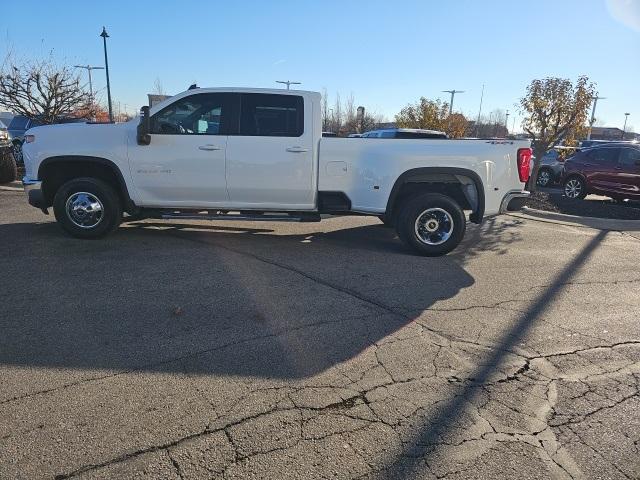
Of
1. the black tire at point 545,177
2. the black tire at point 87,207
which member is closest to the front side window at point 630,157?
the black tire at point 545,177

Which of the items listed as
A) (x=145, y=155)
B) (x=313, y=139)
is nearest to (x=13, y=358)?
(x=145, y=155)

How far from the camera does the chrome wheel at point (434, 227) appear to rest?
6.47 meters

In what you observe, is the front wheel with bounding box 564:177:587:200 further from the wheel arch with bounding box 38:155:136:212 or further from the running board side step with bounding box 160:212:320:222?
the wheel arch with bounding box 38:155:136:212

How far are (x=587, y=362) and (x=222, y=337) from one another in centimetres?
285

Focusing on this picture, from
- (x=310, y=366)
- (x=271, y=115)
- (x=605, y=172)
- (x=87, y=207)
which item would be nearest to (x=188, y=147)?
(x=271, y=115)

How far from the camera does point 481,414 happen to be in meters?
2.94

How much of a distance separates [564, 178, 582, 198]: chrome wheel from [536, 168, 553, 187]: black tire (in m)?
3.44

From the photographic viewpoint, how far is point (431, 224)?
6.54m

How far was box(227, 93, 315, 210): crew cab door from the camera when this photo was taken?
6340 mm

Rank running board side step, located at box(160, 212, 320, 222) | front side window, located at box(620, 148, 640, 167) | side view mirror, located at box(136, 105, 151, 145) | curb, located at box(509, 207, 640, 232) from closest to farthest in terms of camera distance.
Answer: side view mirror, located at box(136, 105, 151, 145), running board side step, located at box(160, 212, 320, 222), curb, located at box(509, 207, 640, 232), front side window, located at box(620, 148, 640, 167)

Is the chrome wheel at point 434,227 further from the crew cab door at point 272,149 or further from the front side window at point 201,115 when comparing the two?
the front side window at point 201,115

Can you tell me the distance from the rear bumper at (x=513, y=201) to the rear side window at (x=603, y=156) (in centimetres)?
839

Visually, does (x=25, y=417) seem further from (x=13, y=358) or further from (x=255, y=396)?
(x=255, y=396)

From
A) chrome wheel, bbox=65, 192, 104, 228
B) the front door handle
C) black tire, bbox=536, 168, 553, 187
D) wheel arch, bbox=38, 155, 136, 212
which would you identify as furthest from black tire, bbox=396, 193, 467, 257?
black tire, bbox=536, 168, 553, 187
